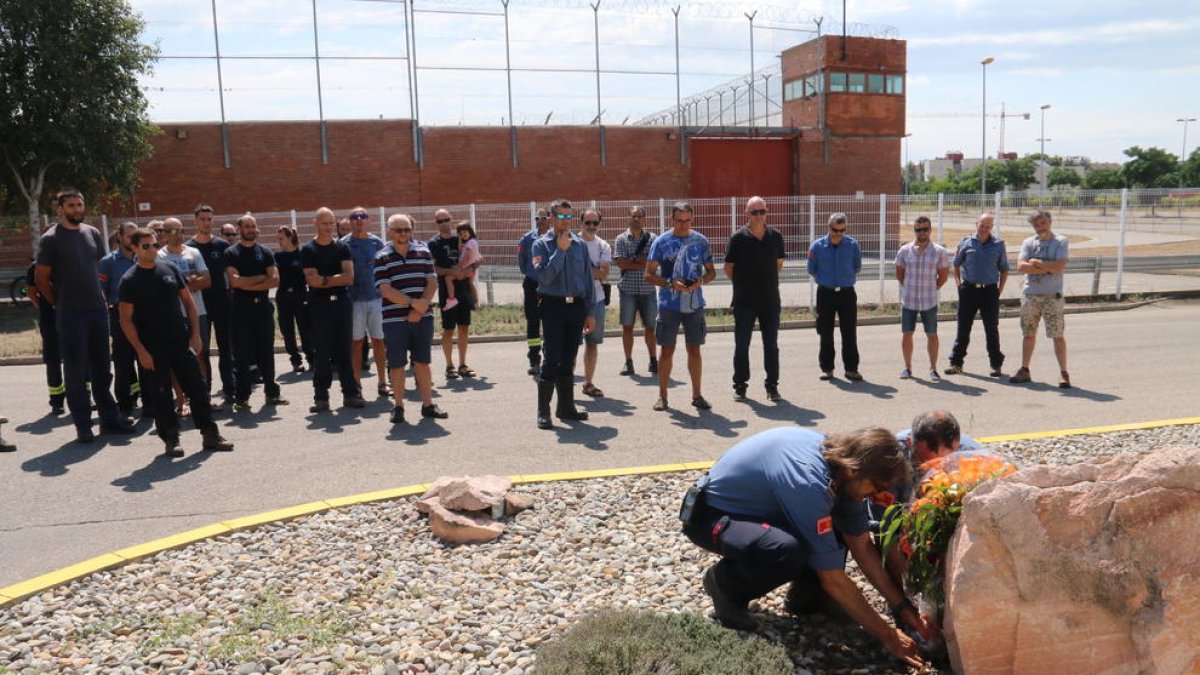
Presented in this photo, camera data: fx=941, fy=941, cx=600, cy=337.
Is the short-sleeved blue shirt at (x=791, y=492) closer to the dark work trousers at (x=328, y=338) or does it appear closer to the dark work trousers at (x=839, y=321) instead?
the dark work trousers at (x=328, y=338)

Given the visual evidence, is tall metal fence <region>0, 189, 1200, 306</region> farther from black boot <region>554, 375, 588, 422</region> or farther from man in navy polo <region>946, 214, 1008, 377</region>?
black boot <region>554, 375, 588, 422</region>

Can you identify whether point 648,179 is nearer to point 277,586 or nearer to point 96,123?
point 96,123

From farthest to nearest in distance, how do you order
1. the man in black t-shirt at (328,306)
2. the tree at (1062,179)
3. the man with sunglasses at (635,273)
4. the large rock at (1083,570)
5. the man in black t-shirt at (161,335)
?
the tree at (1062,179) → the man with sunglasses at (635,273) → the man in black t-shirt at (328,306) → the man in black t-shirt at (161,335) → the large rock at (1083,570)

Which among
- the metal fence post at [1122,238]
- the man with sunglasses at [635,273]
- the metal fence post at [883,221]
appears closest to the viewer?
the man with sunglasses at [635,273]

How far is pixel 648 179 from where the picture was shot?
32.6 m

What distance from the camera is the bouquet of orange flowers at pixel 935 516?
3.73 metres

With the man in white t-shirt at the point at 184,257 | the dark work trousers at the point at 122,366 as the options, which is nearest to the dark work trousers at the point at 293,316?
the man in white t-shirt at the point at 184,257

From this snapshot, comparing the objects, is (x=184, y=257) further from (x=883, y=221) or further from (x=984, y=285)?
(x=883, y=221)

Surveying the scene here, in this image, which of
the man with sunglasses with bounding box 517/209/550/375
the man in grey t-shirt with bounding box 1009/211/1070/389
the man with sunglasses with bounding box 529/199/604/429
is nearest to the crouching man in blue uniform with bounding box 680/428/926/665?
the man with sunglasses with bounding box 529/199/604/429

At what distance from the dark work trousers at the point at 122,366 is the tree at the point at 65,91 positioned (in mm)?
15226

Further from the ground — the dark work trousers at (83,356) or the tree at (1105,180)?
the tree at (1105,180)

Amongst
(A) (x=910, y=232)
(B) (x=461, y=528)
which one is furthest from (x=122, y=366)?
(A) (x=910, y=232)

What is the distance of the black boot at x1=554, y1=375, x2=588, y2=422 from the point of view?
8.51 m

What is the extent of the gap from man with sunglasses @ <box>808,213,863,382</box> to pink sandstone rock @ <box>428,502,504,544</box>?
6044 millimetres
